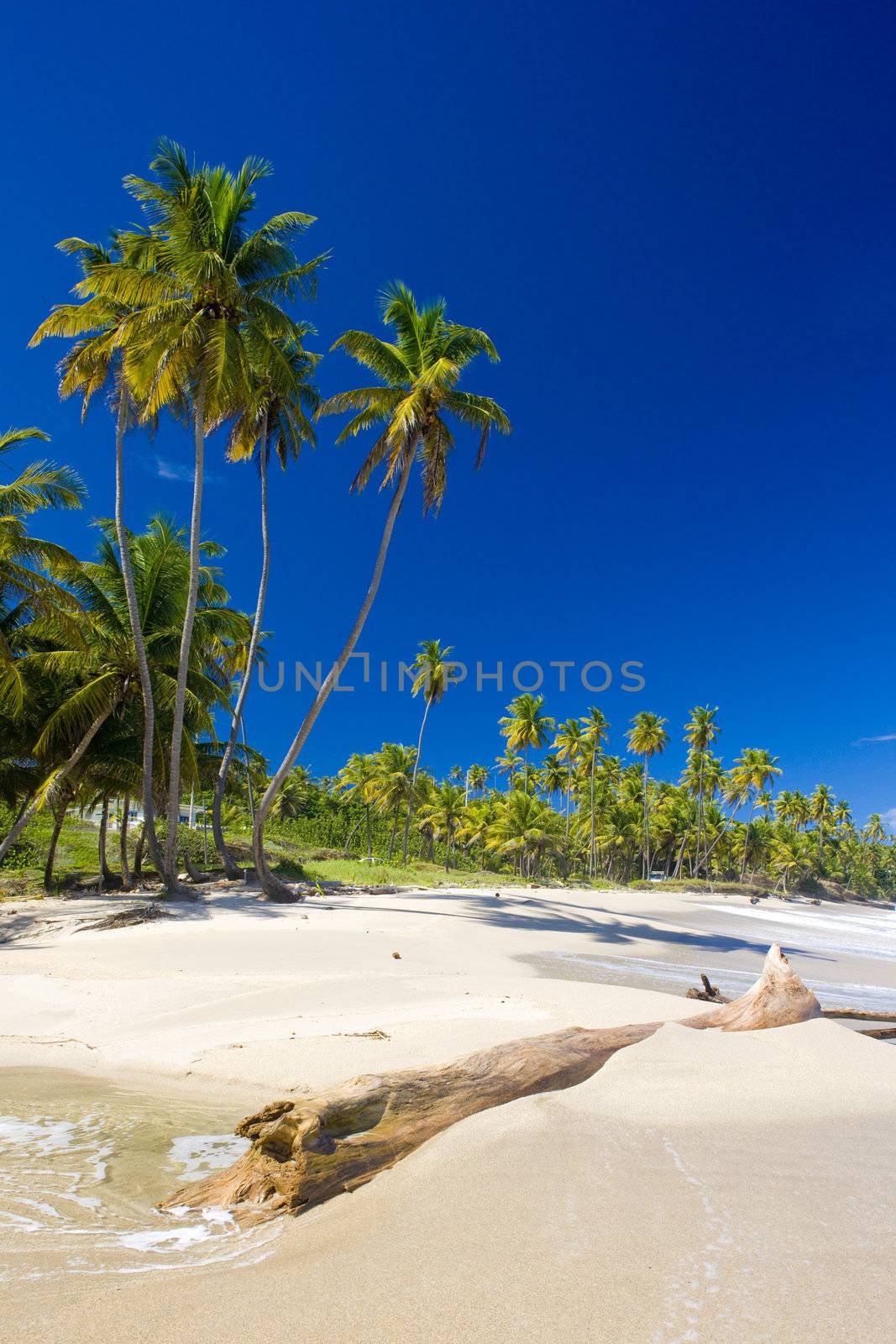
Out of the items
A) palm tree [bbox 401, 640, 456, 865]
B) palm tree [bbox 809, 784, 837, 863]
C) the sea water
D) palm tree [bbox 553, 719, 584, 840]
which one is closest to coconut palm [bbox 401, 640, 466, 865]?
palm tree [bbox 401, 640, 456, 865]

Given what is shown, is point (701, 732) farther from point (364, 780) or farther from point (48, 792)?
point (48, 792)

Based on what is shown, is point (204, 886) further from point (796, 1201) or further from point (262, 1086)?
point (796, 1201)

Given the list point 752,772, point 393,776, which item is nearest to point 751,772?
point 752,772

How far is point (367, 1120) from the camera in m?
2.98

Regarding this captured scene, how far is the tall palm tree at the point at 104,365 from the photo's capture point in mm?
14220

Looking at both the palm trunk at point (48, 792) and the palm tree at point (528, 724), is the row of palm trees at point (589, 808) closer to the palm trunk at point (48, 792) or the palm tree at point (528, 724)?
the palm tree at point (528, 724)

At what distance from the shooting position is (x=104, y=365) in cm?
1527

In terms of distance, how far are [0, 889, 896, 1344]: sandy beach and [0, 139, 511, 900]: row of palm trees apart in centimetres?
815

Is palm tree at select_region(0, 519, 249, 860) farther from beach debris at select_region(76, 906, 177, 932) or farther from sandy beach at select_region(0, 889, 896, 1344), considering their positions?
sandy beach at select_region(0, 889, 896, 1344)

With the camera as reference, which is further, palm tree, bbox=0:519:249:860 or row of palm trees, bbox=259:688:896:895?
row of palm trees, bbox=259:688:896:895

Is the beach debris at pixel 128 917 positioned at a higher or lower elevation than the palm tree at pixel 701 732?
lower

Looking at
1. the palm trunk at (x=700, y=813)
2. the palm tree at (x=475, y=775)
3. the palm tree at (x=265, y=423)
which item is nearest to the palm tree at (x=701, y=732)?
the palm trunk at (x=700, y=813)

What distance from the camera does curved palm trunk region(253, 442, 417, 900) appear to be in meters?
14.4

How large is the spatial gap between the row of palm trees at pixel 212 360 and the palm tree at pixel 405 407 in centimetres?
4
